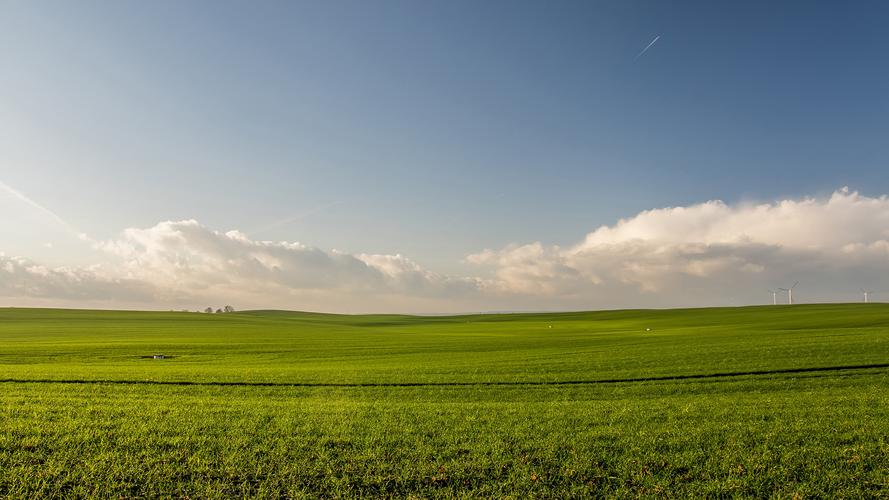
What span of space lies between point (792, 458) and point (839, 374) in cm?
1714

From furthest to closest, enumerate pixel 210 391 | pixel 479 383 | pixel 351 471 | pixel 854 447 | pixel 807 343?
pixel 807 343
pixel 479 383
pixel 210 391
pixel 854 447
pixel 351 471

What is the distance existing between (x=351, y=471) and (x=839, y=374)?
24.6 m

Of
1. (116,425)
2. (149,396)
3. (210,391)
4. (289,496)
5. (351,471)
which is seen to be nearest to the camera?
(289,496)

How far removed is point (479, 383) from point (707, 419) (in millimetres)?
9964

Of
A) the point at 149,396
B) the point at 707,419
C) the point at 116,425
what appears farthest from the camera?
the point at 149,396

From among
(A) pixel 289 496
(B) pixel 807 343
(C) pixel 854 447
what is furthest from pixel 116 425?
(B) pixel 807 343

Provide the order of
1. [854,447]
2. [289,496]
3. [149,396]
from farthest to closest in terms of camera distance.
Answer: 1. [149,396]
2. [854,447]
3. [289,496]

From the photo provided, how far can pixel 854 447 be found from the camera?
10781mm

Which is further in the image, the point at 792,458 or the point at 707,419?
the point at 707,419

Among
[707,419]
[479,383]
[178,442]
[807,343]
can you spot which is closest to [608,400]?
[707,419]

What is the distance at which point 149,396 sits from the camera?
1728cm

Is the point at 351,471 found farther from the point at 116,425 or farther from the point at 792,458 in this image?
the point at 792,458

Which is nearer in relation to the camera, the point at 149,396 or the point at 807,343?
the point at 149,396

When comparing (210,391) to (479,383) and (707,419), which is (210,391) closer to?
(479,383)
